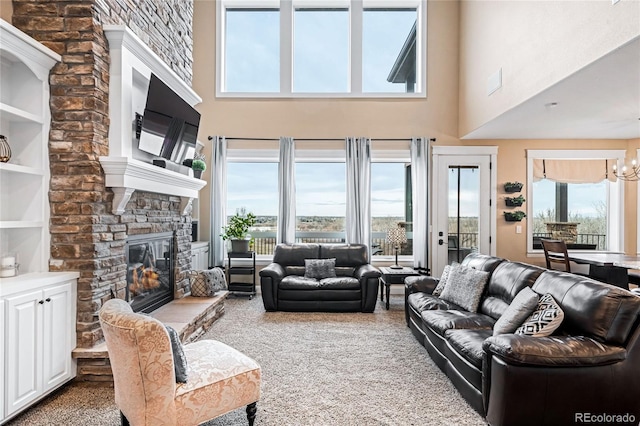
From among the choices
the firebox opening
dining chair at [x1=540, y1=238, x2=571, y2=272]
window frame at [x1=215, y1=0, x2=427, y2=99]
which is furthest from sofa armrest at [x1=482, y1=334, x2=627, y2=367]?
window frame at [x1=215, y1=0, x2=427, y2=99]

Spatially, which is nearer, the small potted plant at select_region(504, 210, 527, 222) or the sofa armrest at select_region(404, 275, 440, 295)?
the sofa armrest at select_region(404, 275, 440, 295)

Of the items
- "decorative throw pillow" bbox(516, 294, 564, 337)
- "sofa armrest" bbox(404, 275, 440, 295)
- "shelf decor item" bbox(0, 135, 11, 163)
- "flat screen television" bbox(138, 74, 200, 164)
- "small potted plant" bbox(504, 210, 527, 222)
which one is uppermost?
"flat screen television" bbox(138, 74, 200, 164)

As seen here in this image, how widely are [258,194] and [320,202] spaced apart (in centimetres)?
107

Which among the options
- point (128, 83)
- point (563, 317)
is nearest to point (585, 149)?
point (563, 317)

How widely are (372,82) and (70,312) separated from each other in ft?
18.0

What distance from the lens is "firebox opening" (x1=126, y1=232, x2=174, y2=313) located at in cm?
362

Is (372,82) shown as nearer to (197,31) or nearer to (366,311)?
(197,31)

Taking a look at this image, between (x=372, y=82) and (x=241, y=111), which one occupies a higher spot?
(x=372, y=82)

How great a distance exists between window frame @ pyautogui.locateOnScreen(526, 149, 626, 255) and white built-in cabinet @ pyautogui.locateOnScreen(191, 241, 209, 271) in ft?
17.2

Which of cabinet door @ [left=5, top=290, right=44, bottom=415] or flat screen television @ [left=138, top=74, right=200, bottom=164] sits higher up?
flat screen television @ [left=138, top=74, right=200, bottom=164]

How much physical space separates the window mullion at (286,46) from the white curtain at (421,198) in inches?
90.4

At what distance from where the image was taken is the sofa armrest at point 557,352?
210 cm

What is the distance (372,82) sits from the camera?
654cm

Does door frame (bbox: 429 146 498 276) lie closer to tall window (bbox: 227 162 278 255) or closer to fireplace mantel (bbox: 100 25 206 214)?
tall window (bbox: 227 162 278 255)
